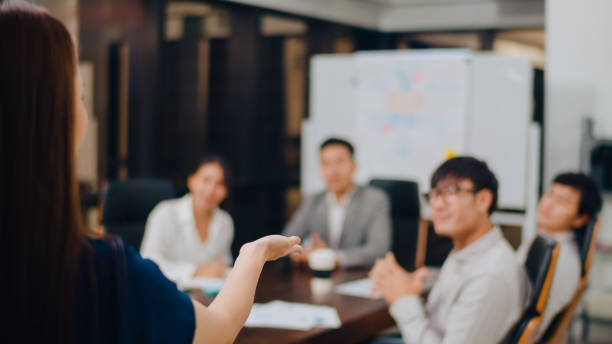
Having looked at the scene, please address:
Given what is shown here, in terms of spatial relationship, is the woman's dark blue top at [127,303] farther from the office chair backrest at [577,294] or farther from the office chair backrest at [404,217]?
the office chair backrest at [404,217]

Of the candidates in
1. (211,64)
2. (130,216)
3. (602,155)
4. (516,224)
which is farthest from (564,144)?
(130,216)

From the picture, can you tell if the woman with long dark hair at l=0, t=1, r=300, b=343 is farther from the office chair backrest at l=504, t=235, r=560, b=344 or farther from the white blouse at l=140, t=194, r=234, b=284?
the white blouse at l=140, t=194, r=234, b=284

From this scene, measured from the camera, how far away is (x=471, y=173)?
6.88 feet

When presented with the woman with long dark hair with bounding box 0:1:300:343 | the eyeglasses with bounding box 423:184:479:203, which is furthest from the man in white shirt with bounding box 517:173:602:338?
the woman with long dark hair with bounding box 0:1:300:343

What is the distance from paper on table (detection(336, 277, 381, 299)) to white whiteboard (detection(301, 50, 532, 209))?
8.53 feet

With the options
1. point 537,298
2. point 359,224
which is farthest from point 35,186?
point 359,224

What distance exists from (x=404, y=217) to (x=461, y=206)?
1775 mm

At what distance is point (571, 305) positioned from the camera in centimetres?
244

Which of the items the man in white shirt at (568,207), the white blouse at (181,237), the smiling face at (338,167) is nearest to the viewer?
the man in white shirt at (568,207)

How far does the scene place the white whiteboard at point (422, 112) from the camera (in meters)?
5.11

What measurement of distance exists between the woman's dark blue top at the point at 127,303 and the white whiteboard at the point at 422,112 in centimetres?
443

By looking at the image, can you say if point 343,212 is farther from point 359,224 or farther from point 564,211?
point 564,211

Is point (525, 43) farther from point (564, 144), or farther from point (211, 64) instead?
point (211, 64)

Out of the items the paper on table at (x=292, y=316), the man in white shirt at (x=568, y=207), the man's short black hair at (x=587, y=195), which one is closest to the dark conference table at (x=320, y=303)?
the paper on table at (x=292, y=316)
